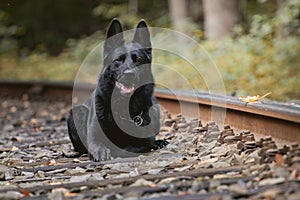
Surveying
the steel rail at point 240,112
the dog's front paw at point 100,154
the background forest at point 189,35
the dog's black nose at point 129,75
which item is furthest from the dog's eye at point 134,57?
the background forest at point 189,35

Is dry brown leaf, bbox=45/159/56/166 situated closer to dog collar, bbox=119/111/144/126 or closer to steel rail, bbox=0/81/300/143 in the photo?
dog collar, bbox=119/111/144/126

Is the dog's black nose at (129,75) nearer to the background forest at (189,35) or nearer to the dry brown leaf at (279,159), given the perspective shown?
the dry brown leaf at (279,159)

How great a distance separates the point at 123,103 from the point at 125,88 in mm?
163

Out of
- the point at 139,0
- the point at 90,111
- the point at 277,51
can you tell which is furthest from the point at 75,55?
the point at 90,111

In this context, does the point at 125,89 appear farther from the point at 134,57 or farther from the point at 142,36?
the point at 142,36

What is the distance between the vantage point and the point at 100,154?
536 cm

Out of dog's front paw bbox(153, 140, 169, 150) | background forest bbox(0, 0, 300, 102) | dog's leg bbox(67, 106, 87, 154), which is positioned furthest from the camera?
background forest bbox(0, 0, 300, 102)

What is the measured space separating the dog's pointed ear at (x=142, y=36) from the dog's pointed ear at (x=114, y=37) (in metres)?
0.14

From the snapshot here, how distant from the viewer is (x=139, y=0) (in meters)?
31.2

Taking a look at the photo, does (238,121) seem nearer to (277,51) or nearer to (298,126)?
(298,126)

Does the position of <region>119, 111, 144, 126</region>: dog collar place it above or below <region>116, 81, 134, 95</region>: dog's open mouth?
below

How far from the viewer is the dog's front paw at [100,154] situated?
211 inches

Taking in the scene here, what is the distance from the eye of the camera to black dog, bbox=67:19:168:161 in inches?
212

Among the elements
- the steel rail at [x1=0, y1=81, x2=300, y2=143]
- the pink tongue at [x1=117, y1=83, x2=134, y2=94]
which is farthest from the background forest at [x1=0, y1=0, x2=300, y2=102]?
the pink tongue at [x1=117, y1=83, x2=134, y2=94]
